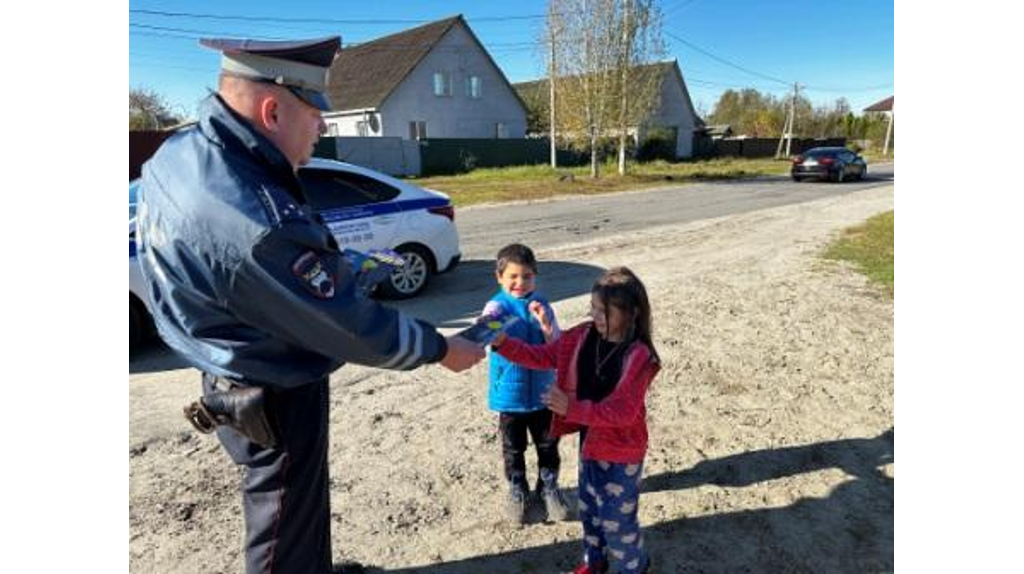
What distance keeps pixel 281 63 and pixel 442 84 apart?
3514 centimetres

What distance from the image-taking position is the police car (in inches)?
256

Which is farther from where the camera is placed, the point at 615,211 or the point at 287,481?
the point at 615,211

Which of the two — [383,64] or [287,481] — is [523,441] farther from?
[383,64]

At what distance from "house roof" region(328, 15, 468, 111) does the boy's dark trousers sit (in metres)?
31.8

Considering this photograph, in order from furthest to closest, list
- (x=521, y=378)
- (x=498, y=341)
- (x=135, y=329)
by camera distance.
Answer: (x=135, y=329) → (x=521, y=378) → (x=498, y=341)

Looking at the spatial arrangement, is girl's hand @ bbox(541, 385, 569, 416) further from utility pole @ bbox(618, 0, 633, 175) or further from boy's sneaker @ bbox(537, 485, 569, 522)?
utility pole @ bbox(618, 0, 633, 175)

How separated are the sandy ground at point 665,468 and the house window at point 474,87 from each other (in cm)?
3193

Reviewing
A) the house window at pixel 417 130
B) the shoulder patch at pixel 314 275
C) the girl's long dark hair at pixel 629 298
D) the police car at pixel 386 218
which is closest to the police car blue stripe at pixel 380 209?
the police car at pixel 386 218

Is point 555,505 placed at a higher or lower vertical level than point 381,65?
lower

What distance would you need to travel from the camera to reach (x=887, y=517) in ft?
10.5

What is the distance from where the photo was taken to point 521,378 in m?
2.99

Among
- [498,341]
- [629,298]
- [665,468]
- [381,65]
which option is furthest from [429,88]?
[629,298]

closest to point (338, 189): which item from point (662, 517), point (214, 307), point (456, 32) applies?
point (662, 517)

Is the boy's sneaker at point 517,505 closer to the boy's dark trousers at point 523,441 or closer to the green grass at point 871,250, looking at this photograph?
the boy's dark trousers at point 523,441
